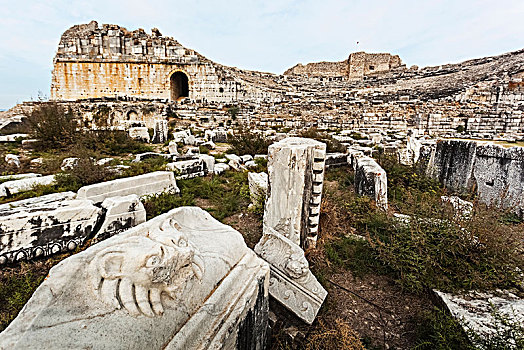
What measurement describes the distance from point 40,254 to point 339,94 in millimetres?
19986

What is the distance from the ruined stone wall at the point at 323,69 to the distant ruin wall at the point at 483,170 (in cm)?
2443

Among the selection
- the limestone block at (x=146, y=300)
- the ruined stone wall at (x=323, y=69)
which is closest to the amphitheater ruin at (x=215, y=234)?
the limestone block at (x=146, y=300)

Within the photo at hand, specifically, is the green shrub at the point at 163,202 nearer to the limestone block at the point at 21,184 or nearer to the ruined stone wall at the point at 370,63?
the limestone block at the point at 21,184

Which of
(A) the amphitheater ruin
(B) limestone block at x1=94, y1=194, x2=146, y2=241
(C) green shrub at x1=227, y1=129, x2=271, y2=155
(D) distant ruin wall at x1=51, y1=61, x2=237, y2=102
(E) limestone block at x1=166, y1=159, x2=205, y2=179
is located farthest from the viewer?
(D) distant ruin wall at x1=51, y1=61, x2=237, y2=102

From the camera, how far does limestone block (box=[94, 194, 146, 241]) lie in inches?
117

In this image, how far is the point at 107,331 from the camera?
3.54ft

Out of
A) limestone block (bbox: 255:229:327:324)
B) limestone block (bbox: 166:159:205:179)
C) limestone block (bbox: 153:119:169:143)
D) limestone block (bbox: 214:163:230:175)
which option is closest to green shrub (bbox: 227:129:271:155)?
limestone block (bbox: 214:163:230:175)

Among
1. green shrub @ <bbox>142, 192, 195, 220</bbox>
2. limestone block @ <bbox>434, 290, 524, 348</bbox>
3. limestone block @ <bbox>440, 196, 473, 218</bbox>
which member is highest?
Answer: limestone block @ <bbox>440, 196, 473, 218</bbox>

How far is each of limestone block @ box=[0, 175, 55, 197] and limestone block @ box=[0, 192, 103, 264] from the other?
1.18 metres

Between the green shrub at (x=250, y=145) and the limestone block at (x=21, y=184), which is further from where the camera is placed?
the green shrub at (x=250, y=145)

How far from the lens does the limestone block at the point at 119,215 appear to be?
298 cm

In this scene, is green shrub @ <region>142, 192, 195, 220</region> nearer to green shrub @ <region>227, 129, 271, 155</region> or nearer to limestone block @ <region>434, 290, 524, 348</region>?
limestone block @ <region>434, 290, 524, 348</region>

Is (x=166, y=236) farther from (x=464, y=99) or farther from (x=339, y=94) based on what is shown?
(x=339, y=94)

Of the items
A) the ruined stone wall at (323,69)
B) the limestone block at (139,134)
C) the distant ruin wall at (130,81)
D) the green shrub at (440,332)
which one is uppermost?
the ruined stone wall at (323,69)
